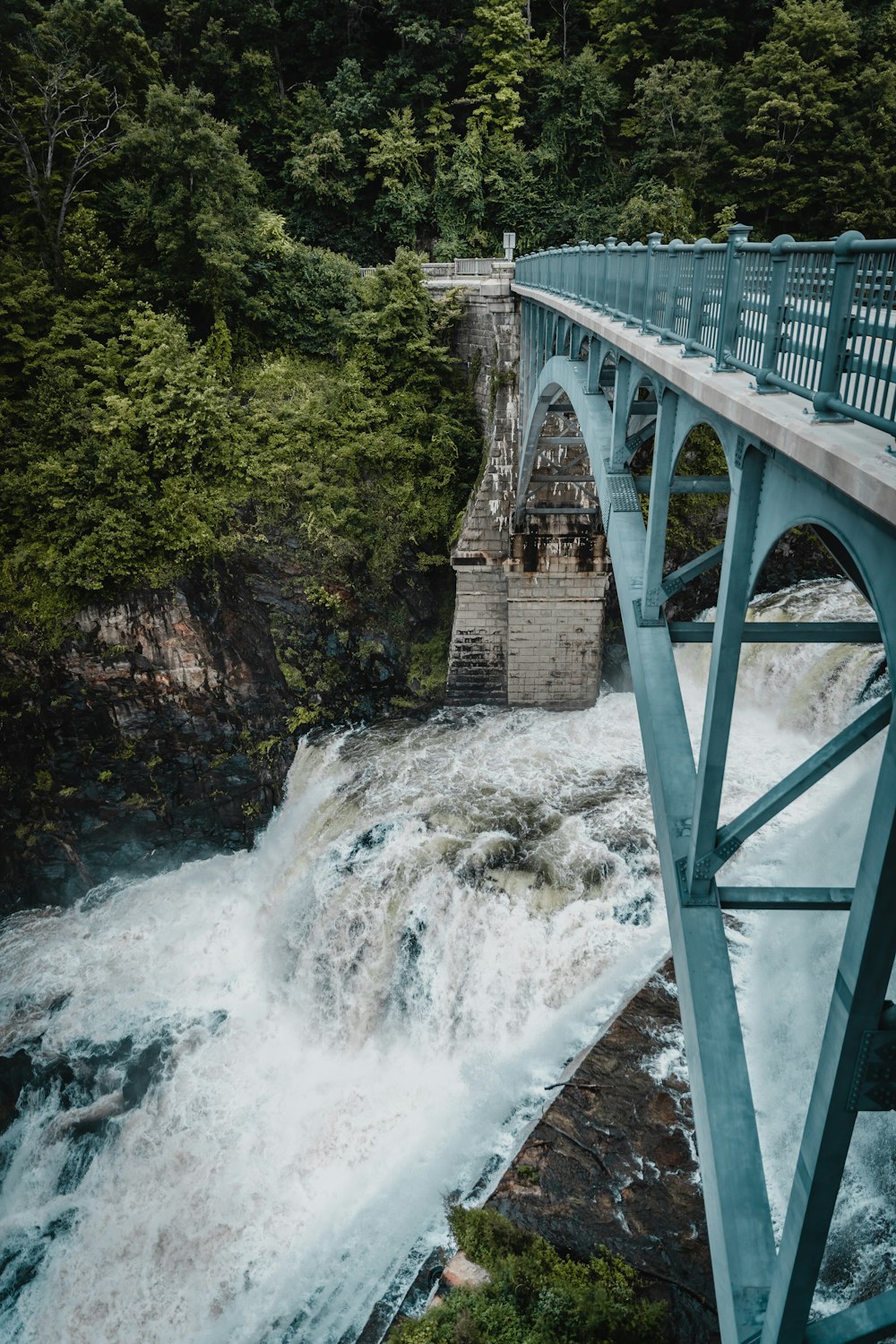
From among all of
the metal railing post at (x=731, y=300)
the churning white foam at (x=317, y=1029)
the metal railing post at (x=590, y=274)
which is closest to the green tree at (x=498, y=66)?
the metal railing post at (x=590, y=274)

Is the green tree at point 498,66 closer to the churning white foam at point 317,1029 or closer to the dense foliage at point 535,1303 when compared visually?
the churning white foam at point 317,1029

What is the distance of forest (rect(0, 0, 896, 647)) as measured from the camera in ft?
57.8

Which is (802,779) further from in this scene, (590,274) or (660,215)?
(660,215)

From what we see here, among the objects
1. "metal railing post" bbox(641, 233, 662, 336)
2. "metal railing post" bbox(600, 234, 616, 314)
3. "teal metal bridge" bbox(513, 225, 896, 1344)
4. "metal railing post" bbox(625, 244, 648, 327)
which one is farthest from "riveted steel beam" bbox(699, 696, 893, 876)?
"metal railing post" bbox(600, 234, 616, 314)

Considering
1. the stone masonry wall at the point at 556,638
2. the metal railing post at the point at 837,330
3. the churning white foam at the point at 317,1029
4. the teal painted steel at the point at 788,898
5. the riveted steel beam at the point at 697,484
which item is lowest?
the churning white foam at the point at 317,1029

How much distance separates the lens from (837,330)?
11.6ft

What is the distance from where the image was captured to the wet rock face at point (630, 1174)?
297 inches

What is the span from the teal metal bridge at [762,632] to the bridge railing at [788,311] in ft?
0.04

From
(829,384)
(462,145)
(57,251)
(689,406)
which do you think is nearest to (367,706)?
(57,251)

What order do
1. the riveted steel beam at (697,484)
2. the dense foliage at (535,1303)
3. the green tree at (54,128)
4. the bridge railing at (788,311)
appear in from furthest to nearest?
the green tree at (54,128), the dense foliage at (535,1303), the riveted steel beam at (697,484), the bridge railing at (788,311)

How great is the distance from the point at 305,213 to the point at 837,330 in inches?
989

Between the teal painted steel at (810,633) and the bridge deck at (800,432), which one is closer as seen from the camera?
the bridge deck at (800,432)

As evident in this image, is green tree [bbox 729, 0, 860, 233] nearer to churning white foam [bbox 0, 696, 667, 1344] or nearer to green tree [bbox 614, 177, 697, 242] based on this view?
green tree [bbox 614, 177, 697, 242]

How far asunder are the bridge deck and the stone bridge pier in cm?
1165
